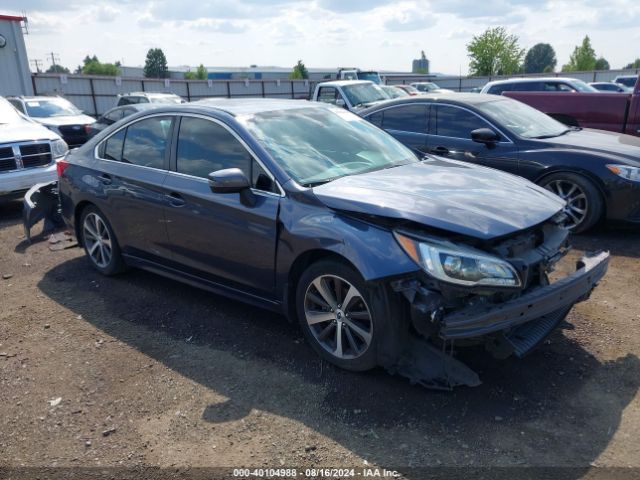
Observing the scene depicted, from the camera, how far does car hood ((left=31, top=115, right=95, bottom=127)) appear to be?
573 inches

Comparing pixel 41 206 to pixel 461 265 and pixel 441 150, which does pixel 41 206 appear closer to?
pixel 441 150

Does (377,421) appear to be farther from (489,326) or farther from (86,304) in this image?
(86,304)

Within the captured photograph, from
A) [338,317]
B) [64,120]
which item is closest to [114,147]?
[338,317]

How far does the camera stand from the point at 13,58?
2081cm

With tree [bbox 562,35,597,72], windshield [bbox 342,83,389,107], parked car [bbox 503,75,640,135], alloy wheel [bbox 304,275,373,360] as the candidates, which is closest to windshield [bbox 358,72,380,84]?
windshield [bbox 342,83,389,107]

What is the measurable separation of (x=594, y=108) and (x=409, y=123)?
3.68 m

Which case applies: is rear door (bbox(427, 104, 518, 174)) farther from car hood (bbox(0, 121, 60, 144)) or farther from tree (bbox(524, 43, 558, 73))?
tree (bbox(524, 43, 558, 73))

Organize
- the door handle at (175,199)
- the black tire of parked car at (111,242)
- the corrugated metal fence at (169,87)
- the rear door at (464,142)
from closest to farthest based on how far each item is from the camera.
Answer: the door handle at (175,199)
the black tire of parked car at (111,242)
the rear door at (464,142)
the corrugated metal fence at (169,87)

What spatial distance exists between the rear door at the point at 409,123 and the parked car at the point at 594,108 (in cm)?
309

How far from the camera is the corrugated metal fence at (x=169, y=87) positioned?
24.5m

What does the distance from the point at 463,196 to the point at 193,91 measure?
95.4 feet

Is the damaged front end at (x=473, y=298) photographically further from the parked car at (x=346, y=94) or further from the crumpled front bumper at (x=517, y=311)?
the parked car at (x=346, y=94)

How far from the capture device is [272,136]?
4168mm

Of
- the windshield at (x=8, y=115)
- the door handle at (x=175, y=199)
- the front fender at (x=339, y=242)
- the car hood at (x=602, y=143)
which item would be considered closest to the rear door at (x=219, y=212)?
the door handle at (x=175, y=199)
